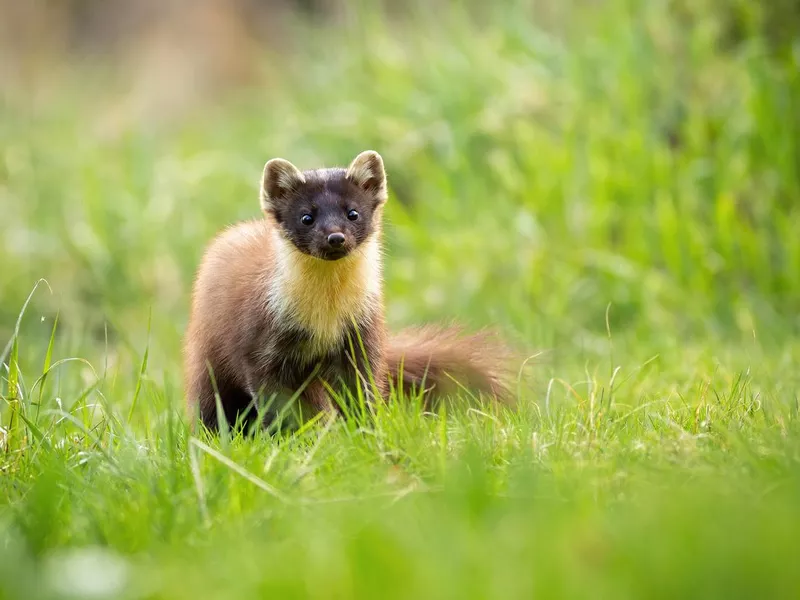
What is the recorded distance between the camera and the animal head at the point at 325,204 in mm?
5486

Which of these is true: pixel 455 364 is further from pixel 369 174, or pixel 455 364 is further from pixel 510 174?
pixel 510 174

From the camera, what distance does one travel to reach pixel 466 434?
4.20m

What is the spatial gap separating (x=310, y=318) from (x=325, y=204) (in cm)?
68

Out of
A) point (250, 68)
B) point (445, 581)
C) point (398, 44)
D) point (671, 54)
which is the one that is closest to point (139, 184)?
point (398, 44)

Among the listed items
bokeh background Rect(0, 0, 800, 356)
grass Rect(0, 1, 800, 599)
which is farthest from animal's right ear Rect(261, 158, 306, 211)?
bokeh background Rect(0, 0, 800, 356)

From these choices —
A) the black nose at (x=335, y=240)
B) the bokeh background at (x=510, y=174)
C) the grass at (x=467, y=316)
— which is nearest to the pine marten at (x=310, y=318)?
the black nose at (x=335, y=240)

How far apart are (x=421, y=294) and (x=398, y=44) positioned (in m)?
4.27

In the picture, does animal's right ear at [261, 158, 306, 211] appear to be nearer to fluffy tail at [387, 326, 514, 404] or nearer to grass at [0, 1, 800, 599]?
grass at [0, 1, 800, 599]

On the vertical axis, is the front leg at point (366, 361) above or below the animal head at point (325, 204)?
below

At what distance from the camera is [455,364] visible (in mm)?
5824

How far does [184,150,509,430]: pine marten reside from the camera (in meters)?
5.30

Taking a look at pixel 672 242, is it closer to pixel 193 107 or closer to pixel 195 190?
pixel 195 190

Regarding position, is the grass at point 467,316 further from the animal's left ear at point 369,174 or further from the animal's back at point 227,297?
the animal's left ear at point 369,174

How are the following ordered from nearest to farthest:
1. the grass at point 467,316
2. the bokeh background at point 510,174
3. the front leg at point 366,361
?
the grass at point 467,316, the front leg at point 366,361, the bokeh background at point 510,174
